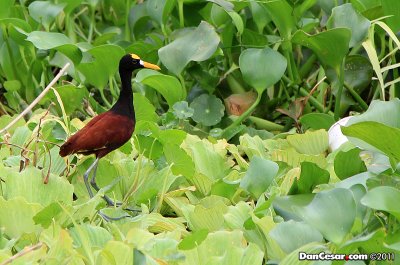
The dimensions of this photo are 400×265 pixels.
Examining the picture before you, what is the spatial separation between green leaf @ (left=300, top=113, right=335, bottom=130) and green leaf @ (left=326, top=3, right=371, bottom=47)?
0.30m

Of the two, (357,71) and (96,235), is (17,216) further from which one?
(357,71)

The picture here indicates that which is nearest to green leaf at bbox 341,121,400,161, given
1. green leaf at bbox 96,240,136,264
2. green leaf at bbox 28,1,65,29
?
green leaf at bbox 96,240,136,264

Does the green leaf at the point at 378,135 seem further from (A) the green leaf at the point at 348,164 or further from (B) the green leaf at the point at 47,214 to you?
(B) the green leaf at the point at 47,214

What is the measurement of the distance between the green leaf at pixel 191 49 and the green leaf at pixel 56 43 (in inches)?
12.7

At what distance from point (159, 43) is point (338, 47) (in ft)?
2.88

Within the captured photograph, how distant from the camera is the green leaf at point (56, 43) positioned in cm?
399

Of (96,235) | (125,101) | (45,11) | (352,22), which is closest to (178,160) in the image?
(125,101)

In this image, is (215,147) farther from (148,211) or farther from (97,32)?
(97,32)

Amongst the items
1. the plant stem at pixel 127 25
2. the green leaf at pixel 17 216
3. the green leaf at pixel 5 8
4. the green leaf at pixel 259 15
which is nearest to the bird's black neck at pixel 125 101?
the green leaf at pixel 17 216

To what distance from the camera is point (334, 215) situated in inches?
102

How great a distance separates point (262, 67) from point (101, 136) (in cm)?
89

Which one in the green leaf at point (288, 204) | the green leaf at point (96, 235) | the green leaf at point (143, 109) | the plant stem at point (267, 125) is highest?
the green leaf at point (96, 235)

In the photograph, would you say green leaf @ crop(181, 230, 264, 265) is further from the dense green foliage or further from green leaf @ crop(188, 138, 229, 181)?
green leaf @ crop(188, 138, 229, 181)

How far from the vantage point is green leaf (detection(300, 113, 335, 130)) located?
13.5ft
